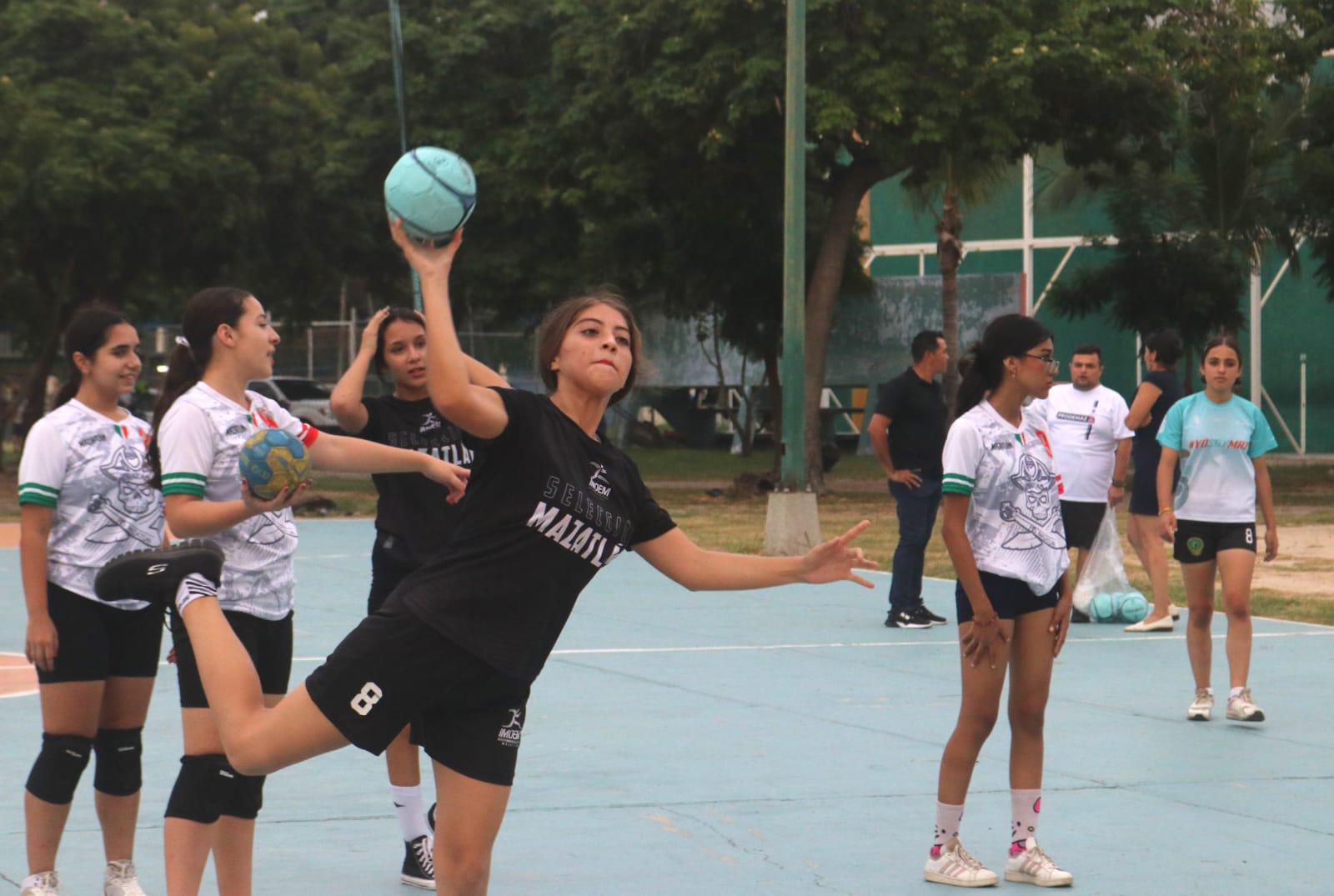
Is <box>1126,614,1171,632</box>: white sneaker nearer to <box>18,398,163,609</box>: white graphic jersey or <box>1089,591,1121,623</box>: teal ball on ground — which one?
<box>1089,591,1121,623</box>: teal ball on ground

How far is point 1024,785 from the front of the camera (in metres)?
6.07

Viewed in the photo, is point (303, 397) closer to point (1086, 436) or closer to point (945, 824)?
point (1086, 436)

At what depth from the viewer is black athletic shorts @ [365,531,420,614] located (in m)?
6.24

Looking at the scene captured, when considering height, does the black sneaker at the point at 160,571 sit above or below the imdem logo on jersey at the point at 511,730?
above

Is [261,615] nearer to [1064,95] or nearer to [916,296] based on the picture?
[1064,95]

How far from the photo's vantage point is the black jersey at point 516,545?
424cm

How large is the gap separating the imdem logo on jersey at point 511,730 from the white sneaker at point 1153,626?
29.3ft

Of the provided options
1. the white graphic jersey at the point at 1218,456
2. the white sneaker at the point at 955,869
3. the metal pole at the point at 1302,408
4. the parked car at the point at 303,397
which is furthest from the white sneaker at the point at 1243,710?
the metal pole at the point at 1302,408

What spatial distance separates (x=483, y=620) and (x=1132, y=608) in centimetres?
955

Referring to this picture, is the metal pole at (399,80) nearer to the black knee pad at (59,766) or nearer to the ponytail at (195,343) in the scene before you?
the black knee pad at (59,766)

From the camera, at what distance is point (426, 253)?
4.09 metres

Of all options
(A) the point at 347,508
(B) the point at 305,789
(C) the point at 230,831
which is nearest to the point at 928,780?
(B) the point at 305,789

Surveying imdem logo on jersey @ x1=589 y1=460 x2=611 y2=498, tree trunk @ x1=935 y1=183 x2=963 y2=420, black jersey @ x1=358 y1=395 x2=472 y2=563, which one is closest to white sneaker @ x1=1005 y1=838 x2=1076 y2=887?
black jersey @ x1=358 y1=395 x2=472 y2=563

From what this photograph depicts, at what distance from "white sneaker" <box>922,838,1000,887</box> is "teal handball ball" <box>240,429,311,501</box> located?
2.77 m
